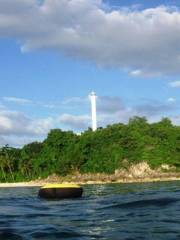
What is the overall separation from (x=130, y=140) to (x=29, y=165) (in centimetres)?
3467

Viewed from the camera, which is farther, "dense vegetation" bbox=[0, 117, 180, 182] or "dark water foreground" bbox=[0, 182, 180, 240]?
"dense vegetation" bbox=[0, 117, 180, 182]

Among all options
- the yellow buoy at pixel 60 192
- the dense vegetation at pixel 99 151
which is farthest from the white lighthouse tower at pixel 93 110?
the yellow buoy at pixel 60 192

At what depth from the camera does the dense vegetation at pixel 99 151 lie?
568 ft

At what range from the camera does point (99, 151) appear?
17850cm

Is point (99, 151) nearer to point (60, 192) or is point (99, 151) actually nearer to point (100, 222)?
point (60, 192)

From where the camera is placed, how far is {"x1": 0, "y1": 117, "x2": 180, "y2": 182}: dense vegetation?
173 m

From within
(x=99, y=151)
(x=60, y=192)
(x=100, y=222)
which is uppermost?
(x=99, y=151)

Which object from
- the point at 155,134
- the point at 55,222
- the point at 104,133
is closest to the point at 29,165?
the point at 104,133

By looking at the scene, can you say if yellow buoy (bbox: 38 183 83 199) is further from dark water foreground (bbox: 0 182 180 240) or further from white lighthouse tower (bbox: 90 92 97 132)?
white lighthouse tower (bbox: 90 92 97 132)

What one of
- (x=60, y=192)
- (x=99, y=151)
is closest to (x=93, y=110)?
(x=99, y=151)

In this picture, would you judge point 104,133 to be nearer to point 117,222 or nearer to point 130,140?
point 130,140

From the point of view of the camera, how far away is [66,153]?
177m

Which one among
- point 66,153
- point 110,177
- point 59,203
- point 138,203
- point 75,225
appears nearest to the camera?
point 75,225

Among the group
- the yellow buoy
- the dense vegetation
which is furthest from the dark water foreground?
the dense vegetation
